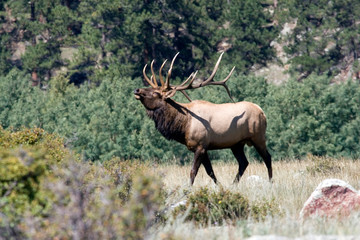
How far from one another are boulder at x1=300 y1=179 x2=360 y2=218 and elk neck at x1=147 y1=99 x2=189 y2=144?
3.70 m

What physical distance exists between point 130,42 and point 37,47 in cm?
723

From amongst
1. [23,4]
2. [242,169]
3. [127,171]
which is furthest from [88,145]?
[23,4]

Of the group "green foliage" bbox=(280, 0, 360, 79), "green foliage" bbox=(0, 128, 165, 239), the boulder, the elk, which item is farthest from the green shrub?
"green foliage" bbox=(280, 0, 360, 79)

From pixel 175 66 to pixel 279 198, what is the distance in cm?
3495

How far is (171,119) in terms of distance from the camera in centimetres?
1157

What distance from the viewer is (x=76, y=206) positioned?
231 inches

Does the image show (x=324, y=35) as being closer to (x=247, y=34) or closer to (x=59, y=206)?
(x=247, y=34)

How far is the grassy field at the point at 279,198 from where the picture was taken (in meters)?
6.51

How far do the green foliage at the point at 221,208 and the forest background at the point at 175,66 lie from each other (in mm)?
17462

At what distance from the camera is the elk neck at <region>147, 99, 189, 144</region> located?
11570 millimetres

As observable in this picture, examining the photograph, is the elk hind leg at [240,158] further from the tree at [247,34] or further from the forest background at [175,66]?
the tree at [247,34]

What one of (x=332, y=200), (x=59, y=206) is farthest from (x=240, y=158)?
(x=59, y=206)

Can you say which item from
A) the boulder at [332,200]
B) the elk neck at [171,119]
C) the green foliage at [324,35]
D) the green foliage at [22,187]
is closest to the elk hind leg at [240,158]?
the elk neck at [171,119]

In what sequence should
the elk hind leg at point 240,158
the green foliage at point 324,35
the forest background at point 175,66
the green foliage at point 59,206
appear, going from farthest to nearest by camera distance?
1. the green foliage at point 324,35
2. the forest background at point 175,66
3. the elk hind leg at point 240,158
4. the green foliage at point 59,206
